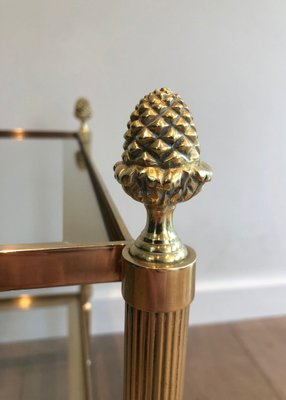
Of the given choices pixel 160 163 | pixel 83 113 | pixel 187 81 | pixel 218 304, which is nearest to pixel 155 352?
pixel 160 163

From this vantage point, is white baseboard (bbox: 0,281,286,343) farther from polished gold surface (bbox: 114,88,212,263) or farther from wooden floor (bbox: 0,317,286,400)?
polished gold surface (bbox: 114,88,212,263)

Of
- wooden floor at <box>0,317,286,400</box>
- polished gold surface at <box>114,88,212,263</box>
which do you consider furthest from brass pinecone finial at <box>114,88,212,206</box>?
wooden floor at <box>0,317,286,400</box>

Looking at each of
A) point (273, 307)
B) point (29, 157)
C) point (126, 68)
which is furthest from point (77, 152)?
point (273, 307)

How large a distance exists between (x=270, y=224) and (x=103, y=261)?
38.8 inches

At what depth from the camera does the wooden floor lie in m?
0.80

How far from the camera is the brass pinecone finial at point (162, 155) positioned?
30 cm

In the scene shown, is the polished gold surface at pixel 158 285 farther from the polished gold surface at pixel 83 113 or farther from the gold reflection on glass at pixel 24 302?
the gold reflection on glass at pixel 24 302

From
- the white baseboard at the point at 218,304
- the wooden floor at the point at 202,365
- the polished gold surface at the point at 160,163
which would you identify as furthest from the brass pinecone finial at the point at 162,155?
the white baseboard at the point at 218,304

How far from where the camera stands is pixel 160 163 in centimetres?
30

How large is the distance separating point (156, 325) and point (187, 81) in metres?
0.84

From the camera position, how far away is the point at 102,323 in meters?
1.22

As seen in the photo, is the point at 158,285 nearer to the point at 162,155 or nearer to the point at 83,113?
the point at 162,155

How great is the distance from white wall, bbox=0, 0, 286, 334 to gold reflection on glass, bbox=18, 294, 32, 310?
12.9 inches

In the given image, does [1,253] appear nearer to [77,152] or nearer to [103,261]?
[103,261]
